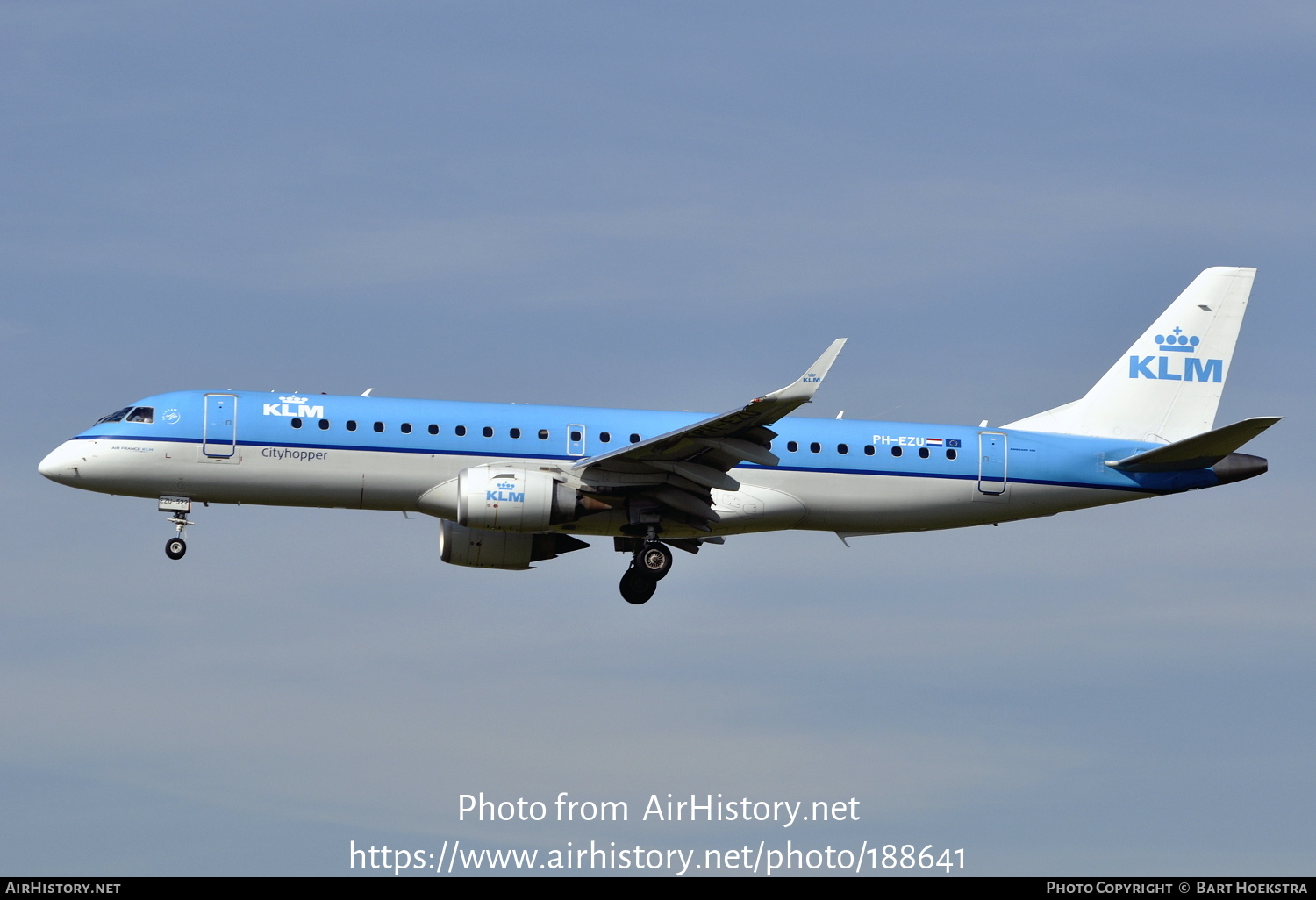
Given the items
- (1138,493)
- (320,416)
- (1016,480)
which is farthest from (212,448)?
(1138,493)

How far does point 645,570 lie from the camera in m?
→ 38.7

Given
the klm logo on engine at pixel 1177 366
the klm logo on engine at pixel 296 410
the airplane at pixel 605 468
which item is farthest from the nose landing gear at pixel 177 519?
the klm logo on engine at pixel 1177 366

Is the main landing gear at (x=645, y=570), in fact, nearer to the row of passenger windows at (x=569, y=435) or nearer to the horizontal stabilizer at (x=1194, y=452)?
the row of passenger windows at (x=569, y=435)

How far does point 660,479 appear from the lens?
123 ft

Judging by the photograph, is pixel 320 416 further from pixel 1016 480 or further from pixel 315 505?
pixel 1016 480

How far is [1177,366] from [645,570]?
15248 mm

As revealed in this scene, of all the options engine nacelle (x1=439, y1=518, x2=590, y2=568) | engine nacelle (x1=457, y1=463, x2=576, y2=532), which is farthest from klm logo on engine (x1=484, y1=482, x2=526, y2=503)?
engine nacelle (x1=439, y1=518, x2=590, y2=568)

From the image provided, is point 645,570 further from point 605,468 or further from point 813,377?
point 813,377

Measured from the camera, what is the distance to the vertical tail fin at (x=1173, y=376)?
42.2 meters

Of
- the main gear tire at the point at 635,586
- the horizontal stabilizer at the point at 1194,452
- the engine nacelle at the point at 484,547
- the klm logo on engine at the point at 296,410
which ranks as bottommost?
the main gear tire at the point at 635,586

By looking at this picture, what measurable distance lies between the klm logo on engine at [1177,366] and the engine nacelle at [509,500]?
630 inches

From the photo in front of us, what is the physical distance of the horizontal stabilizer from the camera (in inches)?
1492

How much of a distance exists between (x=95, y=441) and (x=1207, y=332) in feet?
91.1

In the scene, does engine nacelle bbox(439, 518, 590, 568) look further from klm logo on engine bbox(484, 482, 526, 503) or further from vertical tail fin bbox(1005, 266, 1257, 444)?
vertical tail fin bbox(1005, 266, 1257, 444)
